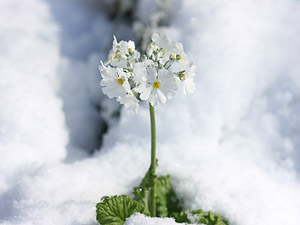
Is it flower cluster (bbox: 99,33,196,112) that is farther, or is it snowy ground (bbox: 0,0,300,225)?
snowy ground (bbox: 0,0,300,225)

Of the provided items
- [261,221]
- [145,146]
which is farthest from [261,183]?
[145,146]

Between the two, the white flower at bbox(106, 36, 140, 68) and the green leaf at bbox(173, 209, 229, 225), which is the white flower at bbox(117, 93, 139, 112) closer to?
the white flower at bbox(106, 36, 140, 68)

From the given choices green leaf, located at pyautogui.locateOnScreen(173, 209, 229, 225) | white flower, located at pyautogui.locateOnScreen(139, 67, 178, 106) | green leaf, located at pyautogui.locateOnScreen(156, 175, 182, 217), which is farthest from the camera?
green leaf, located at pyautogui.locateOnScreen(156, 175, 182, 217)

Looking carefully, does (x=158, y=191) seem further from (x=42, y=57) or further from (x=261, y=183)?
(x=42, y=57)

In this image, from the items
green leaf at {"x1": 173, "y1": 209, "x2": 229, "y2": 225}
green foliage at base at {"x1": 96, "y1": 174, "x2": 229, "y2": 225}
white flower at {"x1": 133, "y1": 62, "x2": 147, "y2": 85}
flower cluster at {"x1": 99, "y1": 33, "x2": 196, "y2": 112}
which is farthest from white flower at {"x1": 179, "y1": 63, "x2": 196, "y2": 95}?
green leaf at {"x1": 173, "y1": 209, "x2": 229, "y2": 225}

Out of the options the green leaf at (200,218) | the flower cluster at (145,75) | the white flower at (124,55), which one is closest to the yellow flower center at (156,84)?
the flower cluster at (145,75)

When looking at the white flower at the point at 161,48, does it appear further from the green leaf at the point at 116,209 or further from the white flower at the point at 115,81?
the green leaf at the point at 116,209

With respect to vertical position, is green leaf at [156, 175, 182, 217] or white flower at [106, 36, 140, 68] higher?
white flower at [106, 36, 140, 68]

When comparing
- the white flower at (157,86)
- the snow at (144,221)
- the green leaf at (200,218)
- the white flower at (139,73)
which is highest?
the white flower at (139,73)
